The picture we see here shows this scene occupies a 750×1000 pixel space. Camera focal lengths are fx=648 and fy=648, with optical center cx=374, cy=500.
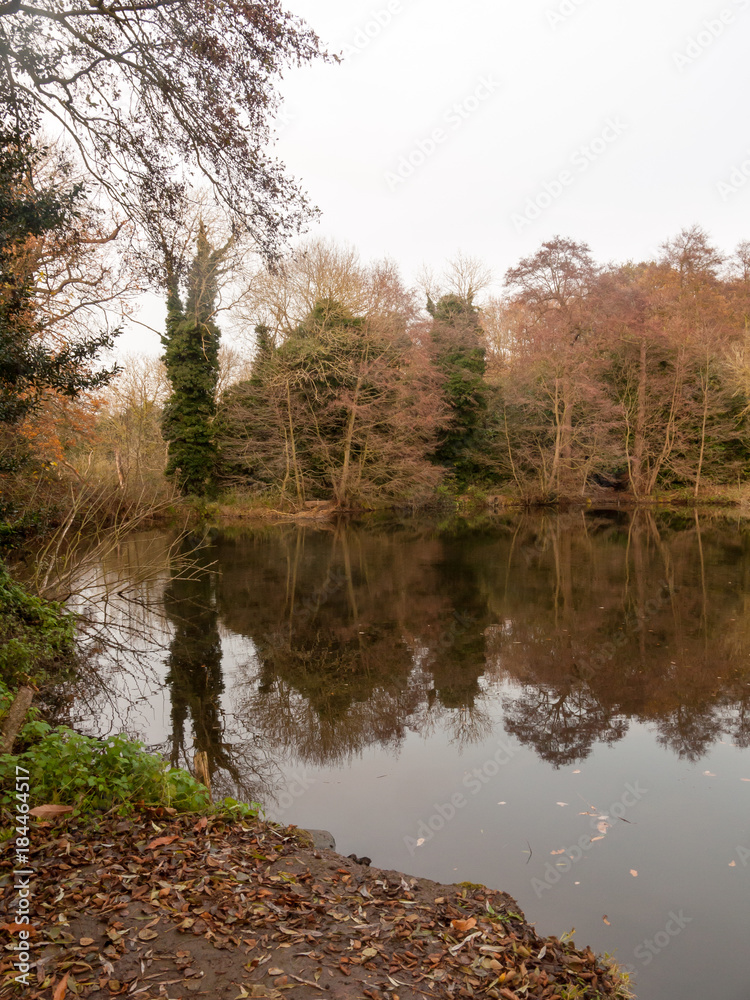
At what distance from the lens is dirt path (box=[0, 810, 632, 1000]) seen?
9.39 feet

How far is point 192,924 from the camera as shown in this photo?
3.18 m

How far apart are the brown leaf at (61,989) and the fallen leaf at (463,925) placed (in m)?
1.94

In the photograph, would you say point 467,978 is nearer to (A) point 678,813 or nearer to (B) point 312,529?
(A) point 678,813

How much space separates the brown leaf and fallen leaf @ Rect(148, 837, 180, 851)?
112 centimetres

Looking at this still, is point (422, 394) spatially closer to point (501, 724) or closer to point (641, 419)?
point (641, 419)

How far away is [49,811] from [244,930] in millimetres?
1472

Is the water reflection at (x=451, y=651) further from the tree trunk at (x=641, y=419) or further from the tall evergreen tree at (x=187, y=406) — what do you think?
the tree trunk at (x=641, y=419)

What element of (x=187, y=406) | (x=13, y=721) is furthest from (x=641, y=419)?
(x=13, y=721)

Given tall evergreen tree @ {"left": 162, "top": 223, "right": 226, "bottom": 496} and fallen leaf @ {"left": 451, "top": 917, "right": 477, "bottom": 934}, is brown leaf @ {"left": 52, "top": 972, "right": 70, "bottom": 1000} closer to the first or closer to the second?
fallen leaf @ {"left": 451, "top": 917, "right": 477, "bottom": 934}

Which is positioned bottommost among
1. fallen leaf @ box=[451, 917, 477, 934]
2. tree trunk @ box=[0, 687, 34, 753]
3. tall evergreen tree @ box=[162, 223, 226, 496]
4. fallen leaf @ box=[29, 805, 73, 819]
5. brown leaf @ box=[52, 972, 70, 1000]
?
fallen leaf @ box=[451, 917, 477, 934]

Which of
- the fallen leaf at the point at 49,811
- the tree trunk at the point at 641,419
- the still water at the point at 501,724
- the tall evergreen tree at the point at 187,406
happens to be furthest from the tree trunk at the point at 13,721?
the tree trunk at the point at 641,419

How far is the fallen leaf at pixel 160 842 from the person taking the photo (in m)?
3.81

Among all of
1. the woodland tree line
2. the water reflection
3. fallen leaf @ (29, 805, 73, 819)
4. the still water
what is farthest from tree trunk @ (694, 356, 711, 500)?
fallen leaf @ (29, 805, 73, 819)

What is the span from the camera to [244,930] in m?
3.22
